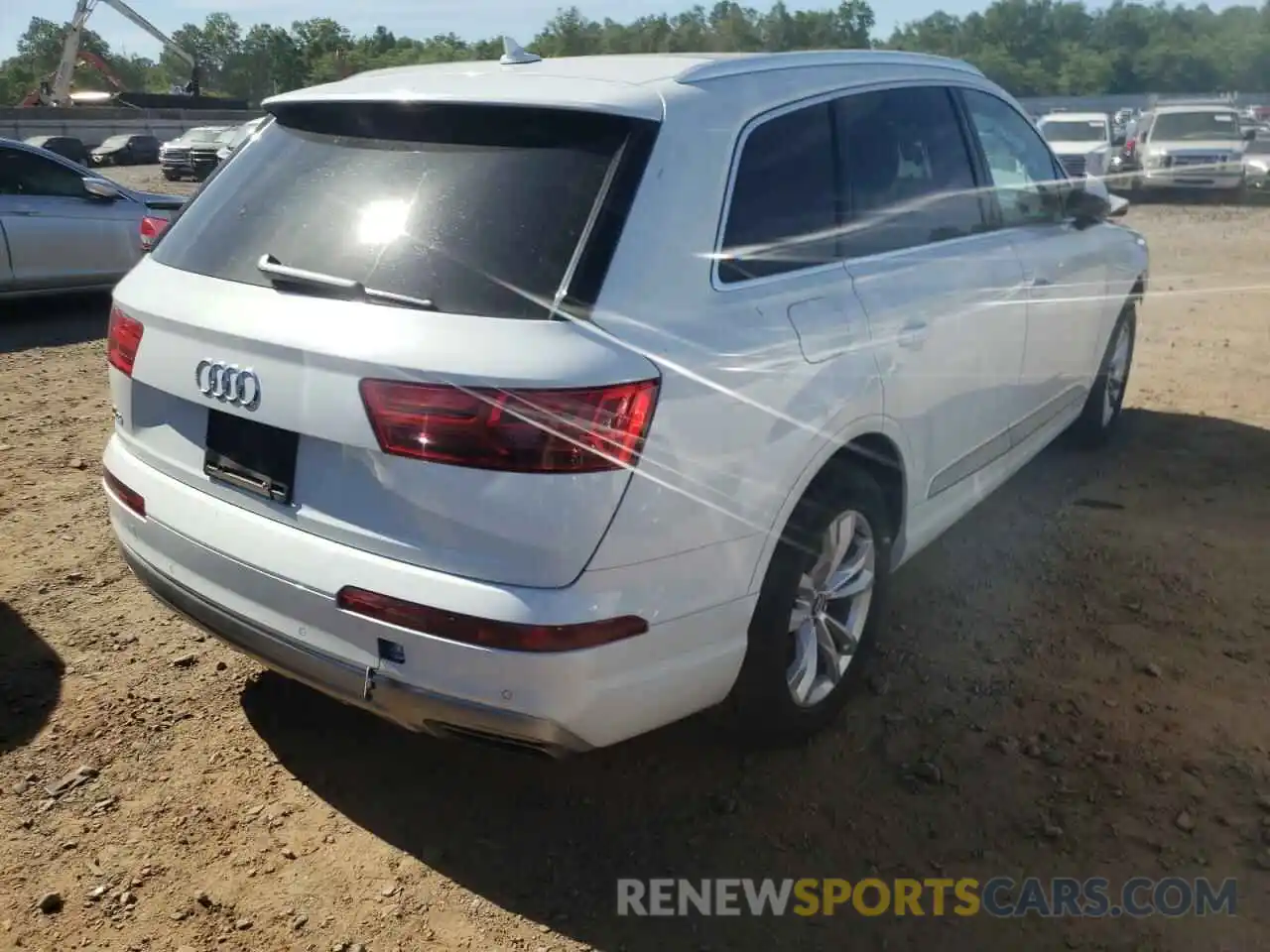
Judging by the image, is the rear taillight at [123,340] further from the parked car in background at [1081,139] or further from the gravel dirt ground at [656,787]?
the parked car in background at [1081,139]

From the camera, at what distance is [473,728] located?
250 cm

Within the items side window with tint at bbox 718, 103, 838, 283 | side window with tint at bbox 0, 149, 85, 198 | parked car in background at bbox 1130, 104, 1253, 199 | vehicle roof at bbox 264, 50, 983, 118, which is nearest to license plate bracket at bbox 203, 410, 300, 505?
vehicle roof at bbox 264, 50, 983, 118

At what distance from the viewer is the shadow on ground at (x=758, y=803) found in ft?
8.87

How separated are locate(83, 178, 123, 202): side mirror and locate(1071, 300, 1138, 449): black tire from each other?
8183mm

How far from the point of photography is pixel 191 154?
2866cm

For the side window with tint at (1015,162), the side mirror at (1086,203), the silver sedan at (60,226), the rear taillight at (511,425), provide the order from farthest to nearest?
the silver sedan at (60,226), the side mirror at (1086,203), the side window with tint at (1015,162), the rear taillight at (511,425)

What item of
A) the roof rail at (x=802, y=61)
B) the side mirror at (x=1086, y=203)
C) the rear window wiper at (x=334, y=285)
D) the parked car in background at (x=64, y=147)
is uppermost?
the roof rail at (x=802, y=61)

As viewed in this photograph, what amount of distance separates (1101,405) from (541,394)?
4324 mm

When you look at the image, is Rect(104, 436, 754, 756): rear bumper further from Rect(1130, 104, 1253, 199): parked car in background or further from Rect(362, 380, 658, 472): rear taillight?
Rect(1130, 104, 1253, 199): parked car in background

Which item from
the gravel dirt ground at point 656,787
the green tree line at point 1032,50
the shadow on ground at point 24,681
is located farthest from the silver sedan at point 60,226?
the green tree line at point 1032,50

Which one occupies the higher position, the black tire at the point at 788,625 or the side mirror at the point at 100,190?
the side mirror at the point at 100,190

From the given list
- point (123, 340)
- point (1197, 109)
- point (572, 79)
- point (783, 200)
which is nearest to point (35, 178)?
point (123, 340)

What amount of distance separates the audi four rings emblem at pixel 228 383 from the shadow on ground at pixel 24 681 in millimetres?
1411

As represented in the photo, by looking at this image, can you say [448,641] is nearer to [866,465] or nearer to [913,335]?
[866,465]
